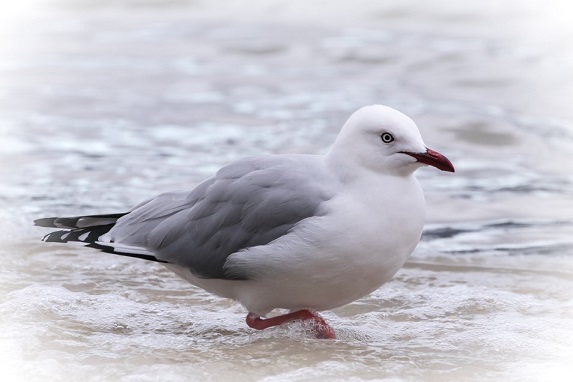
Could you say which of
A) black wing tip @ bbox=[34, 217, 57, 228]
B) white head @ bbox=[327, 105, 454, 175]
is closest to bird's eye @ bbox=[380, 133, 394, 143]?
white head @ bbox=[327, 105, 454, 175]

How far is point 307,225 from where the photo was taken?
157 inches

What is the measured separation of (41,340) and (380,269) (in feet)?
4.71

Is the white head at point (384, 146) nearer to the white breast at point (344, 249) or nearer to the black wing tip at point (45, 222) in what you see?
the white breast at point (344, 249)

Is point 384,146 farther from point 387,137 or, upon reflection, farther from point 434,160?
point 434,160

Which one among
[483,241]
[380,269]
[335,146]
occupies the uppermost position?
[335,146]

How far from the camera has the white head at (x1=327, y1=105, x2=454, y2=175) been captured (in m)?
4.04

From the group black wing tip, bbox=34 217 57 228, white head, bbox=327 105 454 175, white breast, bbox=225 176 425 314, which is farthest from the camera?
black wing tip, bbox=34 217 57 228

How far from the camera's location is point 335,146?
13.9 feet

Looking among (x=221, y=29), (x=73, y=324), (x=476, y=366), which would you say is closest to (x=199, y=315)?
(x=73, y=324)

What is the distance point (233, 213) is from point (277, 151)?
13.9ft

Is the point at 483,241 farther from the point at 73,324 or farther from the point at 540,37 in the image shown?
the point at 540,37

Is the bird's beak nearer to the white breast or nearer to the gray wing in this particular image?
the white breast

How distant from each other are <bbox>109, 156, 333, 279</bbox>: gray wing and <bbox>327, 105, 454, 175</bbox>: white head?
153 mm

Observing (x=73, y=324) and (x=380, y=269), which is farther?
(x=73, y=324)
